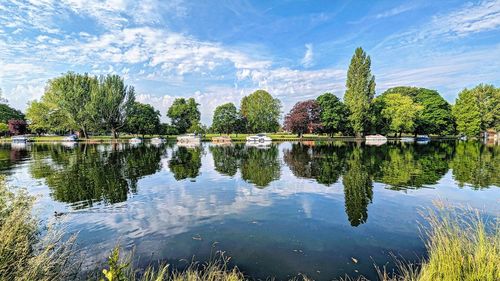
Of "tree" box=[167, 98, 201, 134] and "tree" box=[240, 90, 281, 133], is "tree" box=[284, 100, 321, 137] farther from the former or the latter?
"tree" box=[167, 98, 201, 134]

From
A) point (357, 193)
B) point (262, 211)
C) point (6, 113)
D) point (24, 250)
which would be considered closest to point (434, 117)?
point (357, 193)

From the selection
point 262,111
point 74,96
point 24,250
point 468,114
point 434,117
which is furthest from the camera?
point 262,111

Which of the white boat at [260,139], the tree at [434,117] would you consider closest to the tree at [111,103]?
the white boat at [260,139]

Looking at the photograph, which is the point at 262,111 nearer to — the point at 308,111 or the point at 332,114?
the point at 308,111

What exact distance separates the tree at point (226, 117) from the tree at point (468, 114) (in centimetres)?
7895

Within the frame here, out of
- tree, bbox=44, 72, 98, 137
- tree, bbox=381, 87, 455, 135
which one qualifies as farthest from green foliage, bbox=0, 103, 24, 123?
tree, bbox=381, 87, 455, 135

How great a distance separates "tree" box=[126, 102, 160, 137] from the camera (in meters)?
88.0

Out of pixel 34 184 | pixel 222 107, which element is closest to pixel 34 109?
pixel 222 107

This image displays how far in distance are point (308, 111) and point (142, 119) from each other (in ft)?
184

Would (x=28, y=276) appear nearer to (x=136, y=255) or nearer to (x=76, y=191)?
(x=136, y=255)

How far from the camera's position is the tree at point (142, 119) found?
88.0 metres

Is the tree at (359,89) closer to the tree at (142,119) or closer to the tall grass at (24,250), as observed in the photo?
the tree at (142,119)

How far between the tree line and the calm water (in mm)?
61412

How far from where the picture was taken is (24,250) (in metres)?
6.08
